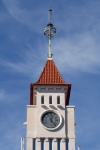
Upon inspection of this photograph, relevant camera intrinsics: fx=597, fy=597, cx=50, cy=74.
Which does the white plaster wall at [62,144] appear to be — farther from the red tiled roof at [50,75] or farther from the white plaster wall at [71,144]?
the red tiled roof at [50,75]

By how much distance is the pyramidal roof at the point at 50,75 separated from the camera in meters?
70.7

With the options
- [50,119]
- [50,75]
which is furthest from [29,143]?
[50,75]

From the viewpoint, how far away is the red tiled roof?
232 feet

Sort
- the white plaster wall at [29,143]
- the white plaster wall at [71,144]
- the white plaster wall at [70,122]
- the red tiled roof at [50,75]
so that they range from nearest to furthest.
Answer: the white plaster wall at [29,143], the white plaster wall at [71,144], the white plaster wall at [70,122], the red tiled roof at [50,75]

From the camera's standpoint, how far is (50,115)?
225ft

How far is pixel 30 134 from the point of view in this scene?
221ft

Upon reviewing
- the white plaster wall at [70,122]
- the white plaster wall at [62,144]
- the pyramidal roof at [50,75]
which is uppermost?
the pyramidal roof at [50,75]

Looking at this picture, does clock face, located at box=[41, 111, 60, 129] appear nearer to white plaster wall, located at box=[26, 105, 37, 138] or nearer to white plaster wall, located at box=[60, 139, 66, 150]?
white plaster wall, located at box=[26, 105, 37, 138]

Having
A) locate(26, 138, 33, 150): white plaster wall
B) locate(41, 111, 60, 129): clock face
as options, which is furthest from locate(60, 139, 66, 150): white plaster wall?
locate(26, 138, 33, 150): white plaster wall

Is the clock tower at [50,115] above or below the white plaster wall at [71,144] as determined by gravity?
above

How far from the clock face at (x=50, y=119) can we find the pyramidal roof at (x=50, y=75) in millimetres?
4045

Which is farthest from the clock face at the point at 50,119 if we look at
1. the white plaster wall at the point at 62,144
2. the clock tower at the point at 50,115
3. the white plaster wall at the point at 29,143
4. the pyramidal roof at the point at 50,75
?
the pyramidal roof at the point at 50,75

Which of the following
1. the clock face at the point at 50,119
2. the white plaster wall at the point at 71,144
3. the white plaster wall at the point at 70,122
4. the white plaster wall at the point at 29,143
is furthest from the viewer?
the clock face at the point at 50,119

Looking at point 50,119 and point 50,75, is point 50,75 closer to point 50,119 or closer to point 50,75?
point 50,75
